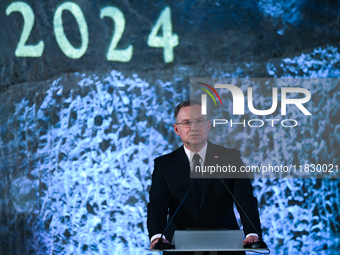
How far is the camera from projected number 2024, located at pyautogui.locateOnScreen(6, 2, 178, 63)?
3299mm

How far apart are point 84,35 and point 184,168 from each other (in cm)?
164

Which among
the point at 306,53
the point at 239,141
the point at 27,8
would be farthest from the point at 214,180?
the point at 27,8

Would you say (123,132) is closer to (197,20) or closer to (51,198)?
(51,198)

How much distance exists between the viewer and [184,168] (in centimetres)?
219

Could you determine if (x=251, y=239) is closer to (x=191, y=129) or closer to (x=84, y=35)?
(x=191, y=129)

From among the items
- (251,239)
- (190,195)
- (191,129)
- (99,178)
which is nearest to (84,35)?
(99,178)

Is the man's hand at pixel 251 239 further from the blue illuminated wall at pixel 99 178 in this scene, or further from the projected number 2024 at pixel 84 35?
the projected number 2024 at pixel 84 35

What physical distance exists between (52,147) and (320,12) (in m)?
2.30

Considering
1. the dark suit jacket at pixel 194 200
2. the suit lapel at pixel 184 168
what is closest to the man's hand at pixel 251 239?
the dark suit jacket at pixel 194 200

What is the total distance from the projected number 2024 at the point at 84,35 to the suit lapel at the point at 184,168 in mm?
1235

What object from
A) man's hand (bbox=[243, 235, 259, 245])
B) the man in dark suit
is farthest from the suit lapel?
man's hand (bbox=[243, 235, 259, 245])

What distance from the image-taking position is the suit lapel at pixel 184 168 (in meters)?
2.10

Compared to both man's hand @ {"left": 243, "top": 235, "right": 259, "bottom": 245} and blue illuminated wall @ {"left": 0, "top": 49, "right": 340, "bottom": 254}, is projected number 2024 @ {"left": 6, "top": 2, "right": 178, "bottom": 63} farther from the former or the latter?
man's hand @ {"left": 243, "top": 235, "right": 259, "bottom": 245}

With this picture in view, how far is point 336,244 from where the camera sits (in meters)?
3.16
